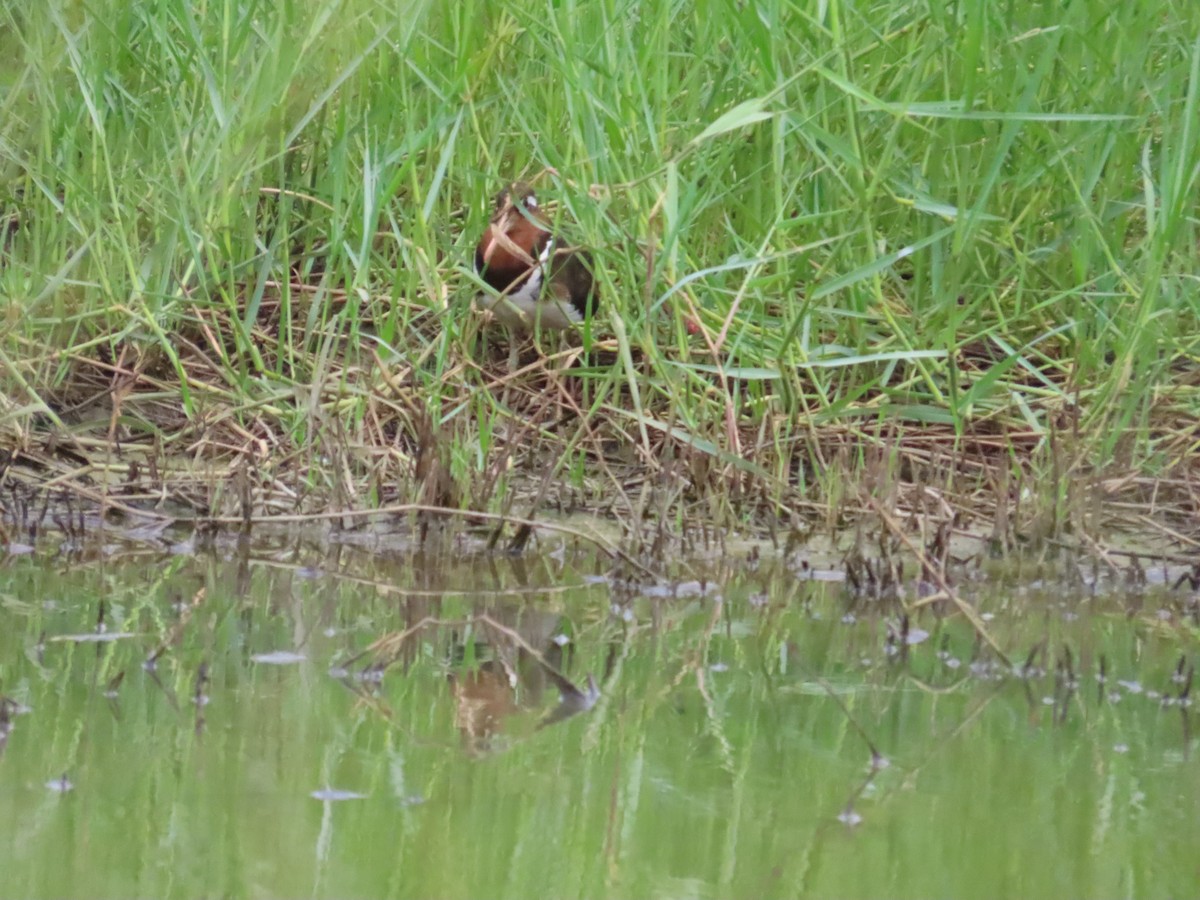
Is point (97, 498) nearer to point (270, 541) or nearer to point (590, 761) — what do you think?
point (270, 541)

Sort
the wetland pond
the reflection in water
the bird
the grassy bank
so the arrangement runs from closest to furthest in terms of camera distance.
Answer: the wetland pond → the reflection in water → the grassy bank → the bird

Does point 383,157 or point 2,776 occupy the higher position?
point 383,157

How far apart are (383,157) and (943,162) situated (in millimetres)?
1405

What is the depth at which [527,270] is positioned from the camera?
461cm

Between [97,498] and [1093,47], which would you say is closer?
[97,498]

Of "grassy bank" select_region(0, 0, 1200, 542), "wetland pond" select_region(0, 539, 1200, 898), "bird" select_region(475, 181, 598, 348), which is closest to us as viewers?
"wetland pond" select_region(0, 539, 1200, 898)

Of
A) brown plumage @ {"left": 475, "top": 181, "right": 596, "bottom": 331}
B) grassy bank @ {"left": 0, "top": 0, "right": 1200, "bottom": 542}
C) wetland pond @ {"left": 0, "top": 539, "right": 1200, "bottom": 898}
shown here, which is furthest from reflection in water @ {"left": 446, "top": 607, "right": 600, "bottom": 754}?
brown plumage @ {"left": 475, "top": 181, "right": 596, "bottom": 331}

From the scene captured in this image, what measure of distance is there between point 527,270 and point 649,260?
2.71 feet

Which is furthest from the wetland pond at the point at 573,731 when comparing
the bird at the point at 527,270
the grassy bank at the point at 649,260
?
the bird at the point at 527,270

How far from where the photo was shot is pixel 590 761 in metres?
2.47

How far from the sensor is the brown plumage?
4.60m

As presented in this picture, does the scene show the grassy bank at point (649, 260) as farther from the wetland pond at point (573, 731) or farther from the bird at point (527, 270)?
the wetland pond at point (573, 731)

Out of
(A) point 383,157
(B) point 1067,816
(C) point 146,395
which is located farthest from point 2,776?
(A) point 383,157

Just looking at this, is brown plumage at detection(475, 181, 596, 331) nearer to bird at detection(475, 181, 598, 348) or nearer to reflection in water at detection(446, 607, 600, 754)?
bird at detection(475, 181, 598, 348)
